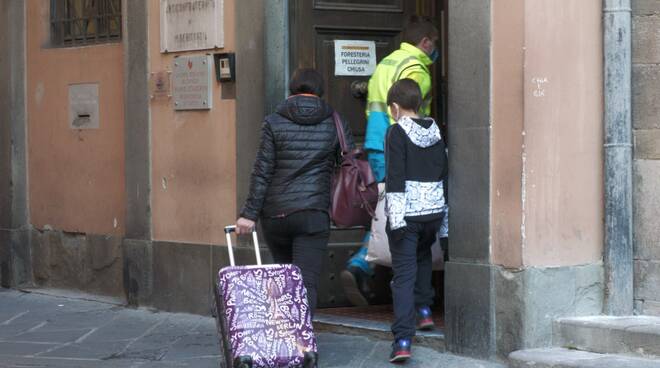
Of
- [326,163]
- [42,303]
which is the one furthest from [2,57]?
[326,163]

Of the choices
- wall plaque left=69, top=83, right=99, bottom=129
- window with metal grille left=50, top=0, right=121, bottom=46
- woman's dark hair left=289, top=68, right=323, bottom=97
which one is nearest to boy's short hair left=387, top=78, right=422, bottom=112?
woman's dark hair left=289, top=68, right=323, bottom=97

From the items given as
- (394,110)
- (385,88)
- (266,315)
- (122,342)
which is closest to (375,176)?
(385,88)

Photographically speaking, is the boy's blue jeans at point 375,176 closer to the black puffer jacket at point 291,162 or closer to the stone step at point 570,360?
the black puffer jacket at point 291,162

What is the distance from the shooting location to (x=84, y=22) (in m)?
11.4

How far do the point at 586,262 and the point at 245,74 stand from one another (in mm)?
2971

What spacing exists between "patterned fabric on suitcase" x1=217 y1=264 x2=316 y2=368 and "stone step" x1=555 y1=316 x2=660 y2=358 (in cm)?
153

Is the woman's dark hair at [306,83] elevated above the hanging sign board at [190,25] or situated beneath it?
situated beneath

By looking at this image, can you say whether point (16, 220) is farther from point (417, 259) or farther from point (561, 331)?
point (561, 331)

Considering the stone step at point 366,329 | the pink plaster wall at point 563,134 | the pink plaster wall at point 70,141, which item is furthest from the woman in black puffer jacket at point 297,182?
the pink plaster wall at point 70,141

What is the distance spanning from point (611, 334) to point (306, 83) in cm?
228

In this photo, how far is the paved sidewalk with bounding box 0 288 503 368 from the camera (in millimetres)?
8109

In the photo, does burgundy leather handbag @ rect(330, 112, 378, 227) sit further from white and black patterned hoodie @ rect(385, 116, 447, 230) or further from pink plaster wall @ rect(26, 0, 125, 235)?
pink plaster wall @ rect(26, 0, 125, 235)

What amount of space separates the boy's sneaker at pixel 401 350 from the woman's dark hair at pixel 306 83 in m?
1.54

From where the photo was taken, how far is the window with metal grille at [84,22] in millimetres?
11072
